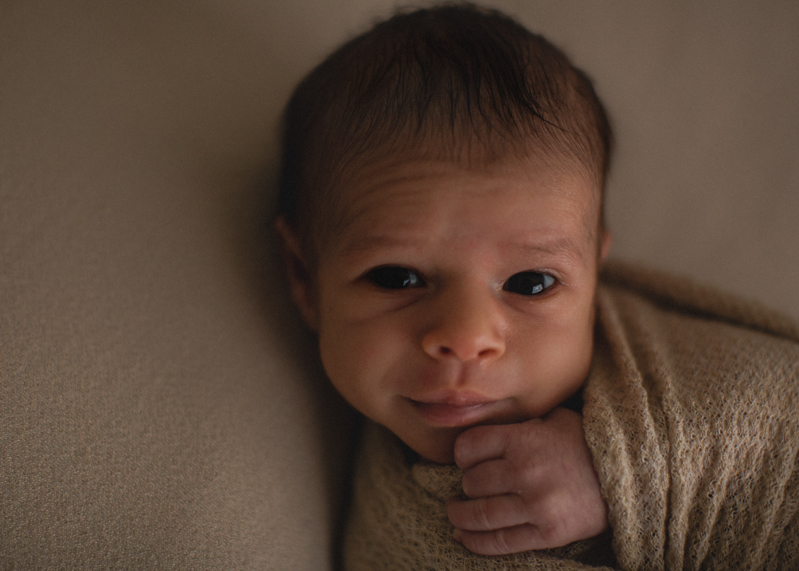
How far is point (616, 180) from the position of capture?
122 cm

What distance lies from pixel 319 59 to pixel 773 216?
1.01 m

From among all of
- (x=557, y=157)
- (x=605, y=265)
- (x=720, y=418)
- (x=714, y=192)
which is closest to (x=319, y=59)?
(x=557, y=157)

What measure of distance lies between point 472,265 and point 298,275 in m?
0.38

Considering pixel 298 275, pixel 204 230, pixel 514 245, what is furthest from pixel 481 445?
pixel 204 230

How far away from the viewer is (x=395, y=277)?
2.60ft

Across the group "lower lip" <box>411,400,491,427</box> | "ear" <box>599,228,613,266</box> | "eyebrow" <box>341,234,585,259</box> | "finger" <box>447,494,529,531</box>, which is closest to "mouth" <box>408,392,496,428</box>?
"lower lip" <box>411,400,491,427</box>

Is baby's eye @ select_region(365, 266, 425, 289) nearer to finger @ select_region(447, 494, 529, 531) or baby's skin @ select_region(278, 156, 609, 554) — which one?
baby's skin @ select_region(278, 156, 609, 554)

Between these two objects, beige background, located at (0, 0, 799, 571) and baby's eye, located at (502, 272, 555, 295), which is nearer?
beige background, located at (0, 0, 799, 571)

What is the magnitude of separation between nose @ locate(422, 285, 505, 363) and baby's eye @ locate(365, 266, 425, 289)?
0.06 metres

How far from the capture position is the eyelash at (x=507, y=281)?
79 centimetres

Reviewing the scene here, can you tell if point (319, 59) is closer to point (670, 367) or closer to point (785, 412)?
point (670, 367)

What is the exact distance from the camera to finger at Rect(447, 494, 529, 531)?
0.73 m

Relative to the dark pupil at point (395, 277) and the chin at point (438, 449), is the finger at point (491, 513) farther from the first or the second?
the dark pupil at point (395, 277)

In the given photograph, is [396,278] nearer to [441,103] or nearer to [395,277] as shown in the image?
[395,277]
